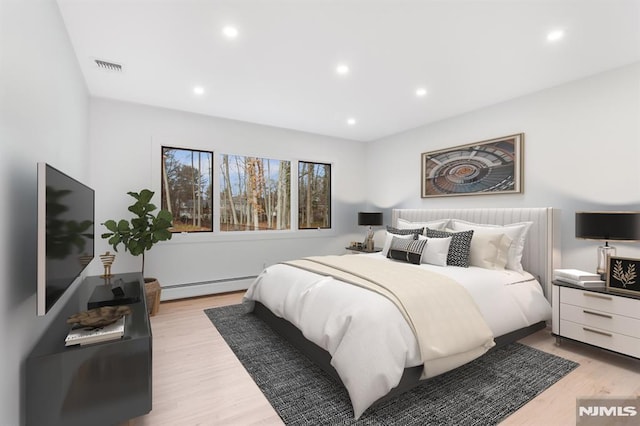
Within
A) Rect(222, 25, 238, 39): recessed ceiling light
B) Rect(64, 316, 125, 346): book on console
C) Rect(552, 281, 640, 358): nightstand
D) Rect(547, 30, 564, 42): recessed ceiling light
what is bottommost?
Rect(552, 281, 640, 358): nightstand

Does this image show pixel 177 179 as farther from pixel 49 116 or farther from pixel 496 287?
pixel 496 287

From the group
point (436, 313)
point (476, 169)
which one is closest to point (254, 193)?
point (476, 169)

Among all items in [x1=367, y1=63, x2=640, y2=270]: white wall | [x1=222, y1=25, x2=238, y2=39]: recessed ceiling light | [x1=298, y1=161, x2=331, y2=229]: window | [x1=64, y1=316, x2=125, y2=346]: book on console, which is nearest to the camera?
[x1=64, y1=316, x2=125, y2=346]: book on console

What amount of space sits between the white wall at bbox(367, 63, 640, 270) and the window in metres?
2.30

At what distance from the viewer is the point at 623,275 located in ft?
7.93

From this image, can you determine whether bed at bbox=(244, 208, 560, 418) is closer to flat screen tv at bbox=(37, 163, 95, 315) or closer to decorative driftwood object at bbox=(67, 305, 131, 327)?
decorative driftwood object at bbox=(67, 305, 131, 327)

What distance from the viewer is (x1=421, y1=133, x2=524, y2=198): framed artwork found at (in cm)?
355

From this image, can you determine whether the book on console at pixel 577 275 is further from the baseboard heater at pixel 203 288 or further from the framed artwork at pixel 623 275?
the baseboard heater at pixel 203 288

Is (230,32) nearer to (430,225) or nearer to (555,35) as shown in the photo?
(555,35)

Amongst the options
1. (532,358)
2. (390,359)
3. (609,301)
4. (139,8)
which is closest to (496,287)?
(532,358)

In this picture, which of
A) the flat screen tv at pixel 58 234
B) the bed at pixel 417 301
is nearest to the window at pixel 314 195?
the bed at pixel 417 301

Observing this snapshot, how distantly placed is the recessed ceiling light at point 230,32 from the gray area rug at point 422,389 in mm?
2582

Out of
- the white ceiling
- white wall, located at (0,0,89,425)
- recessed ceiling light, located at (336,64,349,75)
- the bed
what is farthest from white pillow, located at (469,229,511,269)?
white wall, located at (0,0,89,425)

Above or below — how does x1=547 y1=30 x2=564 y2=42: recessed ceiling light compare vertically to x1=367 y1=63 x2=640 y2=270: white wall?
above
